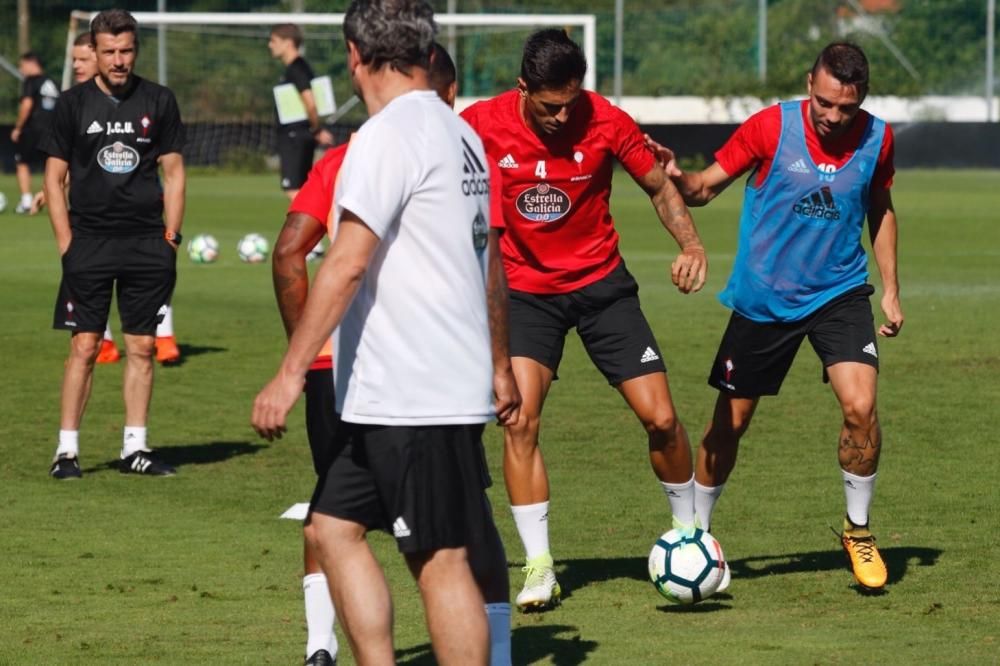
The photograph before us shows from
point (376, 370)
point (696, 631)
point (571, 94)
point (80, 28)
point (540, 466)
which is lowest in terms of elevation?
point (696, 631)

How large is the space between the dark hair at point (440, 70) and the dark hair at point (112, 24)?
4.01m

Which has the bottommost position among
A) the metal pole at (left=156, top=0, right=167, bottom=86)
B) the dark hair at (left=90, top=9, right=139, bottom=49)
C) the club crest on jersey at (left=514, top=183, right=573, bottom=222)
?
the club crest on jersey at (left=514, top=183, right=573, bottom=222)

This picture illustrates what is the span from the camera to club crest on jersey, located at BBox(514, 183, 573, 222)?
7332 mm

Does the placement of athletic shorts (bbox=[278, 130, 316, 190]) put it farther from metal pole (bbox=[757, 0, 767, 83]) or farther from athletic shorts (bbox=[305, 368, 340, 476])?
metal pole (bbox=[757, 0, 767, 83])

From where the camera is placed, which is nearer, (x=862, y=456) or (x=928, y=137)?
(x=862, y=456)

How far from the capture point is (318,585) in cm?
581

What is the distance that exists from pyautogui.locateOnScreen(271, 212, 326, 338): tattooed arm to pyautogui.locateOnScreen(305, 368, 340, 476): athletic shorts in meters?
0.54

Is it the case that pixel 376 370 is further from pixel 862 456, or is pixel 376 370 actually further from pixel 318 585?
pixel 862 456

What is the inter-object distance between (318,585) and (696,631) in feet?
5.03

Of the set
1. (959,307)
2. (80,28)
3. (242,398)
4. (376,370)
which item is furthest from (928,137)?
(376,370)

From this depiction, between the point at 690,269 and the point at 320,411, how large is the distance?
179cm

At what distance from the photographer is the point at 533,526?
7266 millimetres

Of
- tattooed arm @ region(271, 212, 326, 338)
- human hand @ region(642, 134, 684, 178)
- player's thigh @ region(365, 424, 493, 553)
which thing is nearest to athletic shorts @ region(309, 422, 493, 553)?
player's thigh @ region(365, 424, 493, 553)

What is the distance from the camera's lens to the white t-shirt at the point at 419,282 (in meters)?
4.75
